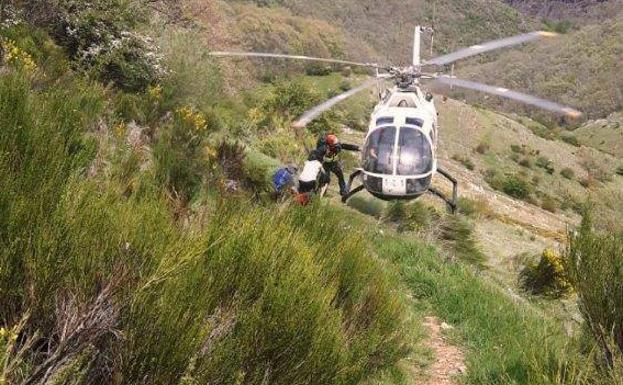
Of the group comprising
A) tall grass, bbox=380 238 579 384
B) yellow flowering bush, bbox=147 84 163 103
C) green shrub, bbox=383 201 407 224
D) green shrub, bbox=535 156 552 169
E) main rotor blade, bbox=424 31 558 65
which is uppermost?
main rotor blade, bbox=424 31 558 65

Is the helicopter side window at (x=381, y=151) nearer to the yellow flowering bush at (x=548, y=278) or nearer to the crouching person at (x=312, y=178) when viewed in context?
the crouching person at (x=312, y=178)

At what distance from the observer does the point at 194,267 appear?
95.4 inches

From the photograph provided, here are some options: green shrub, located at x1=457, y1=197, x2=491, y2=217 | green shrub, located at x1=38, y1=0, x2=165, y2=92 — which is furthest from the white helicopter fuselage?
green shrub, located at x1=457, y1=197, x2=491, y2=217

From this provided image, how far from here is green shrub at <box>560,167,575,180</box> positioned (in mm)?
42653

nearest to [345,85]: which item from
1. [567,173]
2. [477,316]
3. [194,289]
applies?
[567,173]

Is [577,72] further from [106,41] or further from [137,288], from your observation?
[137,288]

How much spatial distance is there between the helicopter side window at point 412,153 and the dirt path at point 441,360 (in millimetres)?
4094

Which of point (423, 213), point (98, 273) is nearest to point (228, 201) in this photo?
point (98, 273)

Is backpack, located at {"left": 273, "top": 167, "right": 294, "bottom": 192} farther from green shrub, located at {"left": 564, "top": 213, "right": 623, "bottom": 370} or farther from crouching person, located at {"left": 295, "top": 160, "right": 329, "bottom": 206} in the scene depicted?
green shrub, located at {"left": 564, "top": 213, "right": 623, "bottom": 370}

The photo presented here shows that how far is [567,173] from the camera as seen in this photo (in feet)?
142

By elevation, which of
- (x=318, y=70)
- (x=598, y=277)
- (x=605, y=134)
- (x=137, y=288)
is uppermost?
(x=137, y=288)

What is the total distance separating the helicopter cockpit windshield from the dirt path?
13.4 ft

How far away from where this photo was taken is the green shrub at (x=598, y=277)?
402 centimetres

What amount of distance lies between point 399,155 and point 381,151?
0.32 meters
